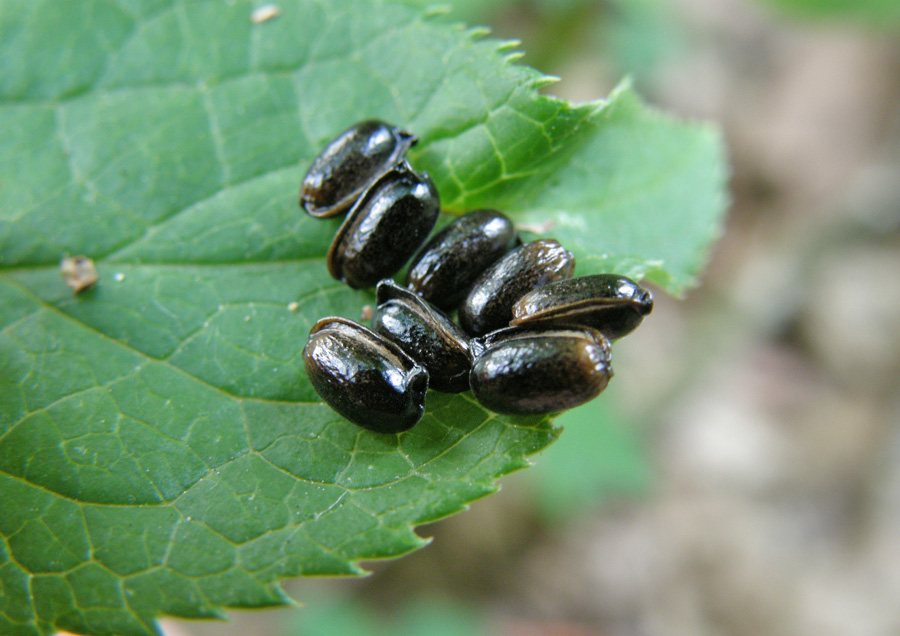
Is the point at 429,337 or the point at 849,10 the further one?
the point at 849,10

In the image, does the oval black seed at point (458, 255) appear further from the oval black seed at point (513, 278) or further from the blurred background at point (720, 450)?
the blurred background at point (720, 450)

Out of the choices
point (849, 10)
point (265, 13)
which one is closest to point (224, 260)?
point (265, 13)

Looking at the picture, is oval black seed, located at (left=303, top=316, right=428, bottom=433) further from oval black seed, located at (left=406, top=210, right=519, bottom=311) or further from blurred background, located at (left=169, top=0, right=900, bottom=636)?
blurred background, located at (left=169, top=0, right=900, bottom=636)

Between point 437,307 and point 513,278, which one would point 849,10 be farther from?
point 437,307

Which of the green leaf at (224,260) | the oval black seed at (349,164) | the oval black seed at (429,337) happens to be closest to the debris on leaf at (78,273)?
the green leaf at (224,260)

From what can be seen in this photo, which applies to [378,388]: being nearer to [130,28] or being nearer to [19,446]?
[19,446]

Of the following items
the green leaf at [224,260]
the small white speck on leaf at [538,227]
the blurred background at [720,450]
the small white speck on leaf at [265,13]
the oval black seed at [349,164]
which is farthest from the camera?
the blurred background at [720,450]
